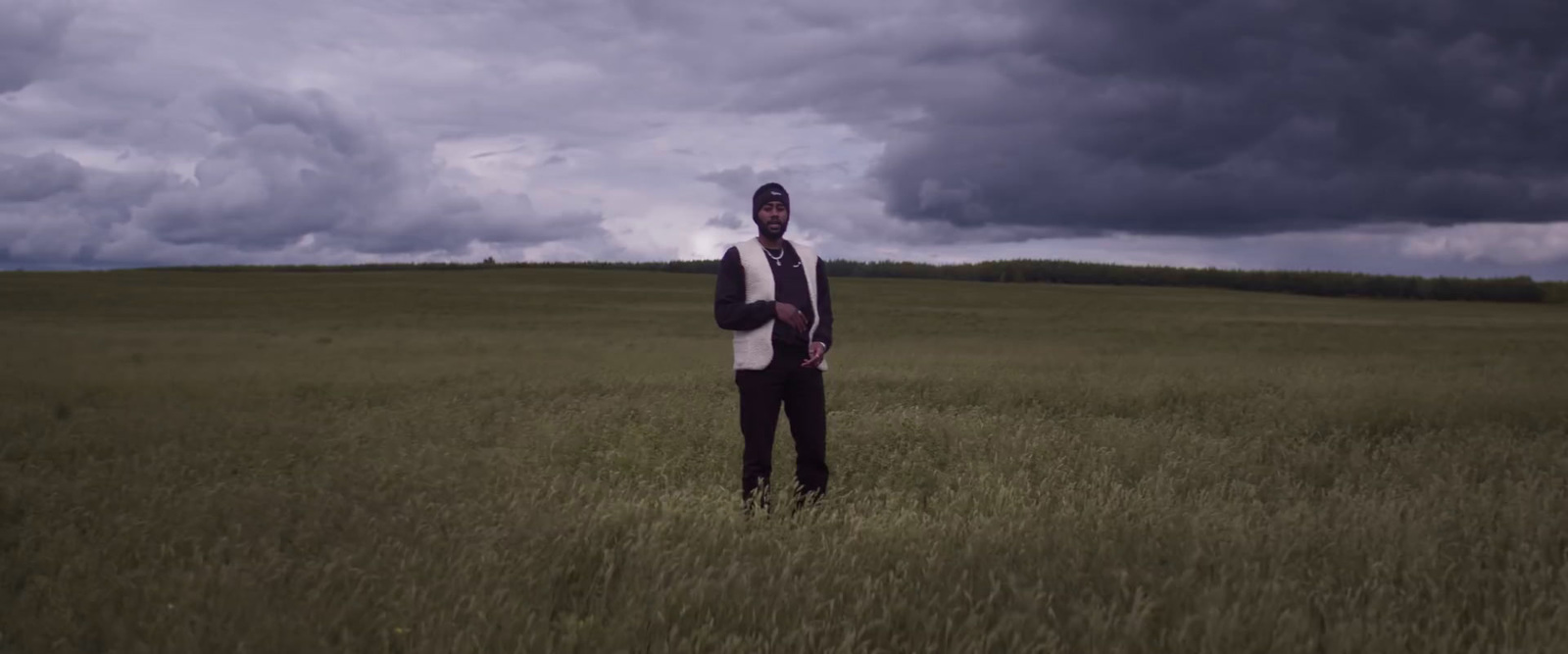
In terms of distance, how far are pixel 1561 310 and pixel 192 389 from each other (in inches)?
2229

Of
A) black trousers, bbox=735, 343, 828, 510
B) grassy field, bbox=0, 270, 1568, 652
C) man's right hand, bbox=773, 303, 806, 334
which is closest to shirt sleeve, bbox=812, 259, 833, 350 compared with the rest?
black trousers, bbox=735, 343, 828, 510

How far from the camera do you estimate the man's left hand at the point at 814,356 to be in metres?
5.88

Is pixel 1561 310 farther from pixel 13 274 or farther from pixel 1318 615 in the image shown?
pixel 13 274

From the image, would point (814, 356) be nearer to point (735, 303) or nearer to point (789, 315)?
point (789, 315)

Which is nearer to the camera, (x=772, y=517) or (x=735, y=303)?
(x=772, y=517)

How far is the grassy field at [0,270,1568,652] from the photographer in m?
3.87

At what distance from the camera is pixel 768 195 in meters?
5.78

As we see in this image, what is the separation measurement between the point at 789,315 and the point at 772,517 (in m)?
1.12

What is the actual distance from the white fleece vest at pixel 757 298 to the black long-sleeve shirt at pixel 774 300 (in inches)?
1.2

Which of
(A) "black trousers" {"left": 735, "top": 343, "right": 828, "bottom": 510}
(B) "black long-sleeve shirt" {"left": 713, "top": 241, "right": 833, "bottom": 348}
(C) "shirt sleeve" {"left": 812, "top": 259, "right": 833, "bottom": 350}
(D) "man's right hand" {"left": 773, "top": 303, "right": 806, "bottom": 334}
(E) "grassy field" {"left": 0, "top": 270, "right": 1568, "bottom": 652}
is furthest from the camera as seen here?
(C) "shirt sleeve" {"left": 812, "top": 259, "right": 833, "bottom": 350}

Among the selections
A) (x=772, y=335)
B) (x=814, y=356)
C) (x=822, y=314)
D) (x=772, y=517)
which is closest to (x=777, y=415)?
(x=814, y=356)

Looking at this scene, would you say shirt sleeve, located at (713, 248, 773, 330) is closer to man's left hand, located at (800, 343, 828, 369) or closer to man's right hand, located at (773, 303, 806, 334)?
man's right hand, located at (773, 303, 806, 334)

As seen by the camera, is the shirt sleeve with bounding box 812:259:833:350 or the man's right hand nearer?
the man's right hand

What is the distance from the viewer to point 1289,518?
5625 mm
